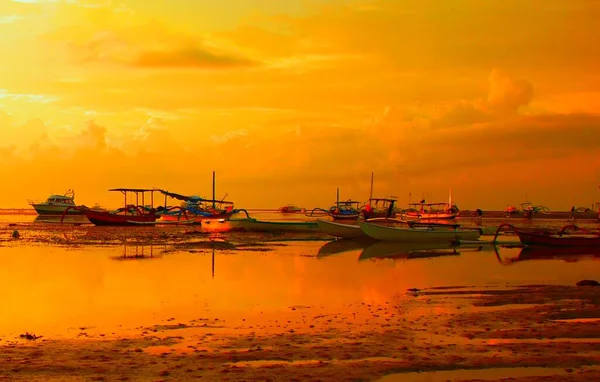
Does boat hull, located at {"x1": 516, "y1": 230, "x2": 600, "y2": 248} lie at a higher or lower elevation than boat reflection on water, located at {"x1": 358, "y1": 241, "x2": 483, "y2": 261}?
higher

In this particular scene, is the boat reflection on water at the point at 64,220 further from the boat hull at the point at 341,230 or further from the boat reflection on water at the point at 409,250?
the boat reflection on water at the point at 409,250

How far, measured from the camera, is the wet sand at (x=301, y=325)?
11.1 metres

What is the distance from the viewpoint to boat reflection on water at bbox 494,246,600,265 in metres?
37.9

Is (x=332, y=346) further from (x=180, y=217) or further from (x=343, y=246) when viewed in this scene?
(x=180, y=217)

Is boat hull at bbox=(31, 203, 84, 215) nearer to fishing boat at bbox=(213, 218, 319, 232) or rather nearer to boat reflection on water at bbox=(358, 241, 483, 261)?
fishing boat at bbox=(213, 218, 319, 232)

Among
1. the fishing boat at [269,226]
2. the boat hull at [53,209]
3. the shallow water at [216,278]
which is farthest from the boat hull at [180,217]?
the boat hull at [53,209]

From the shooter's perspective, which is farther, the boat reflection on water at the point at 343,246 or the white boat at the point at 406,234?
the white boat at the point at 406,234

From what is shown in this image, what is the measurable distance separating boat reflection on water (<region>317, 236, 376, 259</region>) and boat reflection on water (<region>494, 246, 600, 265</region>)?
9582 millimetres

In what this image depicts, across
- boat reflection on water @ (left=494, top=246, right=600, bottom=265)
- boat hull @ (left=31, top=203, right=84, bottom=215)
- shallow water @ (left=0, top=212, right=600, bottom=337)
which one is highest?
boat hull @ (left=31, top=203, right=84, bottom=215)

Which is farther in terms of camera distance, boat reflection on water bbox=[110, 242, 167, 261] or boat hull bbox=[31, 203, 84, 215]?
boat hull bbox=[31, 203, 84, 215]

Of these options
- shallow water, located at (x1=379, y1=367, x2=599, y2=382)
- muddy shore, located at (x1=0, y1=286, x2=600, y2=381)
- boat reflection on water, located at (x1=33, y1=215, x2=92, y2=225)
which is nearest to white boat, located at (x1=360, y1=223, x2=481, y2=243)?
muddy shore, located at (x1=0, y1=286, x2=600, y2=381)

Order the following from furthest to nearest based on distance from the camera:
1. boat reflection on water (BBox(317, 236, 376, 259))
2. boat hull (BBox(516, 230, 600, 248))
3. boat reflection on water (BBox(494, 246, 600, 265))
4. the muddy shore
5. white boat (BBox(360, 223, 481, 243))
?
white boat (BBox(360, 223, 481, 243)) → boat hull (BBox(516, 230, 600, 248)) → boat reflection on water (BBox(317, 236, 376, 259)) → boat reflection on water (BBox(494, 246, 600, 265)) → the muddy shore

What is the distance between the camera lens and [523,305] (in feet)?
61.4

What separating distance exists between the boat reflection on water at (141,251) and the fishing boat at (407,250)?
38.9ft
